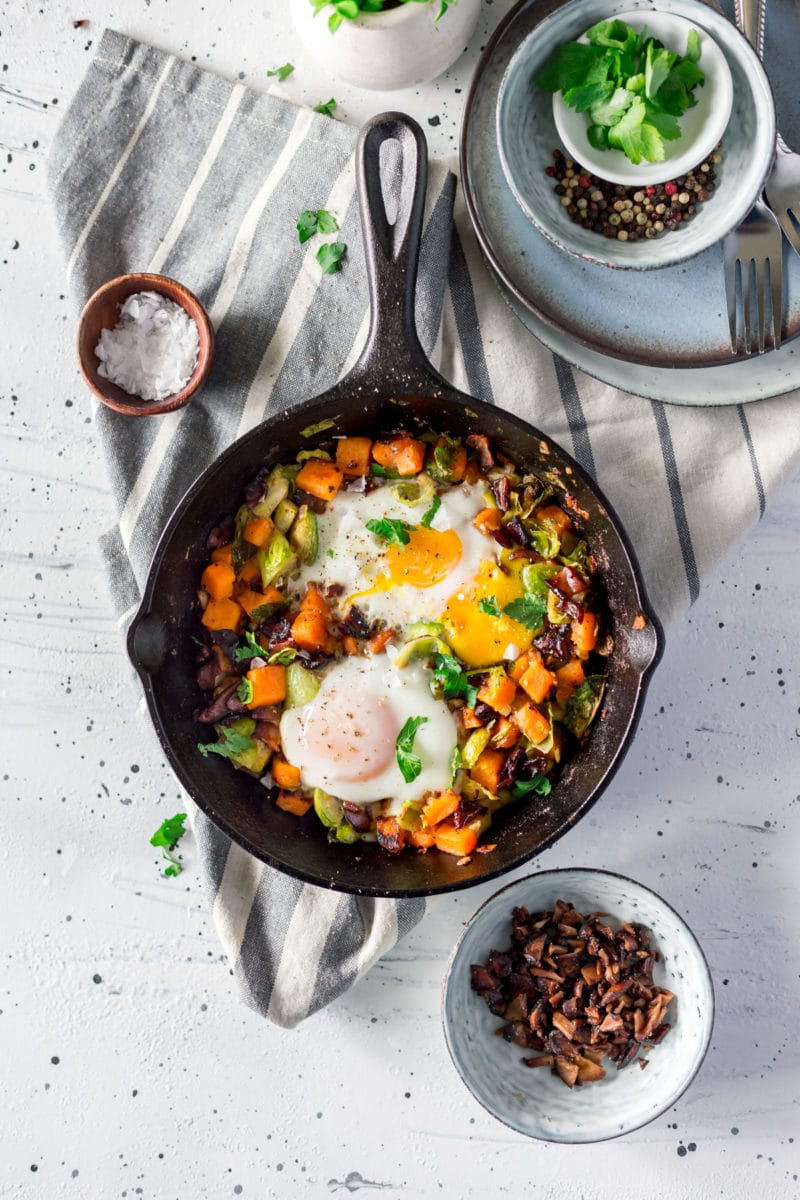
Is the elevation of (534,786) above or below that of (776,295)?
below

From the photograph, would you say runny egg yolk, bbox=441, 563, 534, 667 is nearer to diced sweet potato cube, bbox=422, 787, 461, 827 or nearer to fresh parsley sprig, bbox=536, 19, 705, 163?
diced sweet potato cube, bbox=422, 787, 461, 827

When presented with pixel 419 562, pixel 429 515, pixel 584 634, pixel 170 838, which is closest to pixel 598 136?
pixel 429 515

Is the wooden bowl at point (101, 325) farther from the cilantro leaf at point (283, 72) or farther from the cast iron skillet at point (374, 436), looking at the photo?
the cilantro leaf at point (283, 72)

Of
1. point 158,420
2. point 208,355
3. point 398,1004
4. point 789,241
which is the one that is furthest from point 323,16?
point 398,1004

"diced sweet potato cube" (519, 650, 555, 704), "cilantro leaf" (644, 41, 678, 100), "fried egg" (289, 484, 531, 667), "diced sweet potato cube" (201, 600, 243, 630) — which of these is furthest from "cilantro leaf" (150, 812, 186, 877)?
"cilantro leaf" (644, 41, 678, 100)

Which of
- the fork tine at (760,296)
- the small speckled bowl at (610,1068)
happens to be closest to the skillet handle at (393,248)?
the fork tine at (760,296)

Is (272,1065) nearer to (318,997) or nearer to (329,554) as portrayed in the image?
(318,997)

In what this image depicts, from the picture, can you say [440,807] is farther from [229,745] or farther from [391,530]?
[391,530]

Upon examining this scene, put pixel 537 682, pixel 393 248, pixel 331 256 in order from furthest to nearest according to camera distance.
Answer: pixel 331 256, pixel 537 682, pixel 393 248
